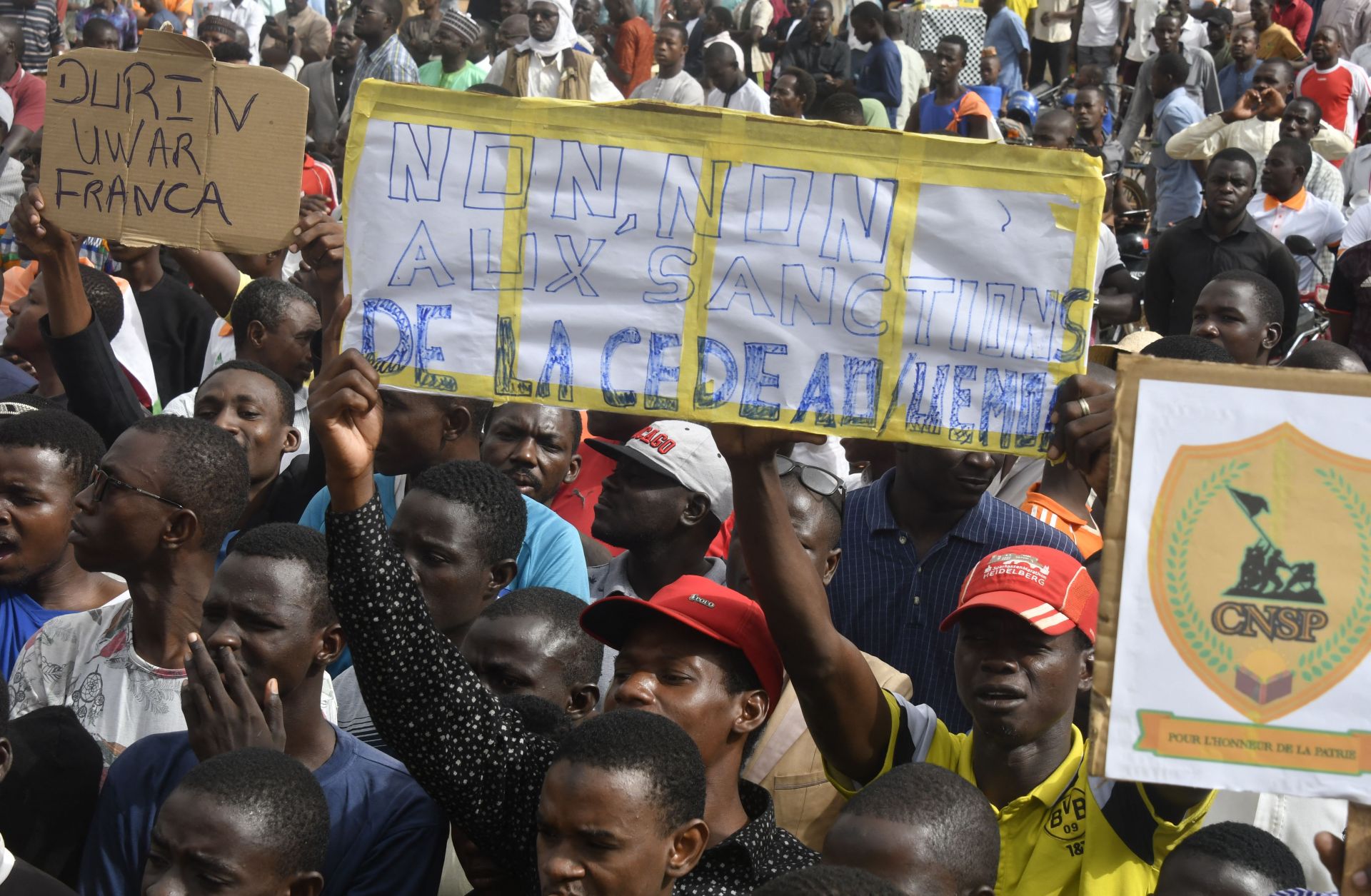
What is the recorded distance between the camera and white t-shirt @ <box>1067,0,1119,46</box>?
16203 millimetres

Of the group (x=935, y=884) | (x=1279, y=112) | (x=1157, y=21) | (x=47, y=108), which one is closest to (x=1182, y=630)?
(x=935, y=884)

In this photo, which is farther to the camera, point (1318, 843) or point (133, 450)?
point (133, 450)

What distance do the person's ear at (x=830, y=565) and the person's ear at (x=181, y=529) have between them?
5.36 ft

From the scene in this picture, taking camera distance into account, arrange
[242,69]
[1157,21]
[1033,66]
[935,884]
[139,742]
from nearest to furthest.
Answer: [935,884]
[139,742]
[242,69]
[1157,21]
[1033,66]

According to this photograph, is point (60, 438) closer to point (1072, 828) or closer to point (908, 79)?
point (1072, 828)

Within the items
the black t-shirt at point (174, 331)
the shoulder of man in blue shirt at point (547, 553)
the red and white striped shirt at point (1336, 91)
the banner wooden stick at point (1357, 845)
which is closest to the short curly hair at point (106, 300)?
the black t-shirt at point (174, 331)

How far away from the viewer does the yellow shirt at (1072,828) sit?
313 centimetres

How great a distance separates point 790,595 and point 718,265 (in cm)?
66

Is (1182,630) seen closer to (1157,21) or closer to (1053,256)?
(1053,256)

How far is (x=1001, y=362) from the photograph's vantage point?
126 inches

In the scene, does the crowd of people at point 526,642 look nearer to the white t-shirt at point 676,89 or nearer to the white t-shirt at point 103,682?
the white t-shirt at point 103,682

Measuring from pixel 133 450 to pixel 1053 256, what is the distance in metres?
2.29

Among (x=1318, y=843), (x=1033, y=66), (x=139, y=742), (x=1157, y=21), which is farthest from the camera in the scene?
(x=1033, y=66)

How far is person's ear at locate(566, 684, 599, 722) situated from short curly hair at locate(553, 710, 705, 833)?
0.83 m
